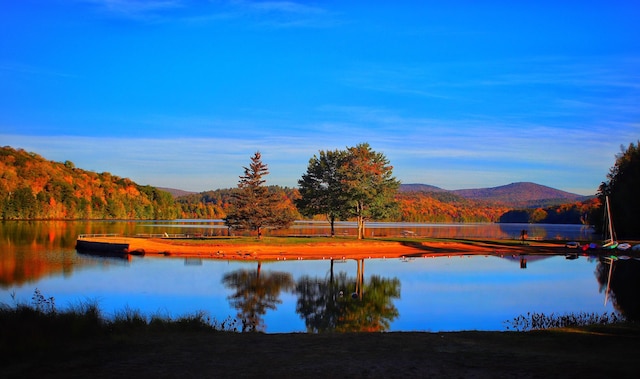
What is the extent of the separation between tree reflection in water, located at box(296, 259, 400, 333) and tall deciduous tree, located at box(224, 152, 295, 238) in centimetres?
1971

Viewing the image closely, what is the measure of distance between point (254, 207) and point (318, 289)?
26.5 m

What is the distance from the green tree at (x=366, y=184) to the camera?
5869 cm

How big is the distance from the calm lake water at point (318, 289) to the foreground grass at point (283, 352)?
16.9 feet

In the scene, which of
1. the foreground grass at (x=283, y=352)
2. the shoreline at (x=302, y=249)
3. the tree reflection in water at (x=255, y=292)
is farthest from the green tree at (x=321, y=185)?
the foreground grass at (x=283, y=352)

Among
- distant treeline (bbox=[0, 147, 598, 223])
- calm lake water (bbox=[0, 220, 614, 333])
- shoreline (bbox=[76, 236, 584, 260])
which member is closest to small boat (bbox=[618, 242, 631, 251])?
shoreline (bbox=[76, 236, 584, 260])

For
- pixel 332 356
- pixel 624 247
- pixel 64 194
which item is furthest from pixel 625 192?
pixel 64 194

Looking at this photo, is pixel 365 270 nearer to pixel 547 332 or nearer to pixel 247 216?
pixel 247 216

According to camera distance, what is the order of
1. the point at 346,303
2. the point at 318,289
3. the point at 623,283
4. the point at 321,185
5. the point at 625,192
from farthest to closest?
the point at 625,192 → the point at 321,185 → the point at 623,283 → the point at 318,289 → the point at 346,303

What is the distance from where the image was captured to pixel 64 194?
5787 inches

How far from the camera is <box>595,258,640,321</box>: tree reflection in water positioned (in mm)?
23219

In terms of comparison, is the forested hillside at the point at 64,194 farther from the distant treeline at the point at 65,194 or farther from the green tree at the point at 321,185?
the green tree at the point at 321,185

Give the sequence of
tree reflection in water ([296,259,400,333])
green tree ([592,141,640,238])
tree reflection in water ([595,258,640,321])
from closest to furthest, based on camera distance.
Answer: tree reflection in water ([296,259,400,333]) < tree reflection in water ([595,258,640,321]) < green tree ([592,141,640,238])

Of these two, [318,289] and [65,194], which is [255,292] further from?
[65,194]

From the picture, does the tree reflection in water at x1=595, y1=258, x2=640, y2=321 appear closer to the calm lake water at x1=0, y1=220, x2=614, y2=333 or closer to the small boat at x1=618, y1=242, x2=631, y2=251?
the calm lake water at x1=0, y1=220, x2=614, y2=333
